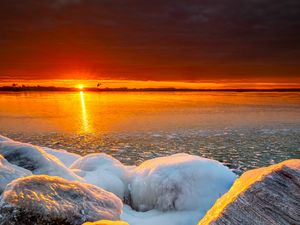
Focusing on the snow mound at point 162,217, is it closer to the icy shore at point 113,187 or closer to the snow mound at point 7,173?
the icy shore at point 113,187

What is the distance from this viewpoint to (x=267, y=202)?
12.5 ft

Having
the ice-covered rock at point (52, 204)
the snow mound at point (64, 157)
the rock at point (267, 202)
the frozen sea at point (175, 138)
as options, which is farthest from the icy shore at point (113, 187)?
the frozen sea at point (175, 138)

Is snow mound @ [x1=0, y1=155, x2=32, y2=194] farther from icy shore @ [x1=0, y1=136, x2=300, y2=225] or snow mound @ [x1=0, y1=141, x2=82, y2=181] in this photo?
snow mound @ [x1=0, y1=141, x2=82, y2=181]

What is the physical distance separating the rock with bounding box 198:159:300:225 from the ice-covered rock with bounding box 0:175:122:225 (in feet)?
7.19

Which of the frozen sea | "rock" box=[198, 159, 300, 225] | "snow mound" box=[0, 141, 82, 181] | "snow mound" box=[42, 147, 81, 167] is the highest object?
"rock" box=[198, 159, 300, 225]

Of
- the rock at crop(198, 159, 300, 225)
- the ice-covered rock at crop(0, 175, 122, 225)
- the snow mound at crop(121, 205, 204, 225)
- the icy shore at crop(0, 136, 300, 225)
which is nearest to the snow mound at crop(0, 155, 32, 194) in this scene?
the icy shore at crop(0, 136, 300, 225)

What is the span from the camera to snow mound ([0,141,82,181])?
26.0ft

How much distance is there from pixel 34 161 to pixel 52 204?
335cm

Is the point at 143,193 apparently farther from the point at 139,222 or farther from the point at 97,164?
the point at 97,164

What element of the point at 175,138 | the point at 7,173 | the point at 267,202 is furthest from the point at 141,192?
the point at 175,138

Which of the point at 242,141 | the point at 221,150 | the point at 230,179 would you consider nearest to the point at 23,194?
the point at 230,179

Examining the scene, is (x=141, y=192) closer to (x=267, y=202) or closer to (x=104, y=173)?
(x=104, y=173)

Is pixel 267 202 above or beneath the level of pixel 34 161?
above

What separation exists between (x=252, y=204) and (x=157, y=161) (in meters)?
5.88
